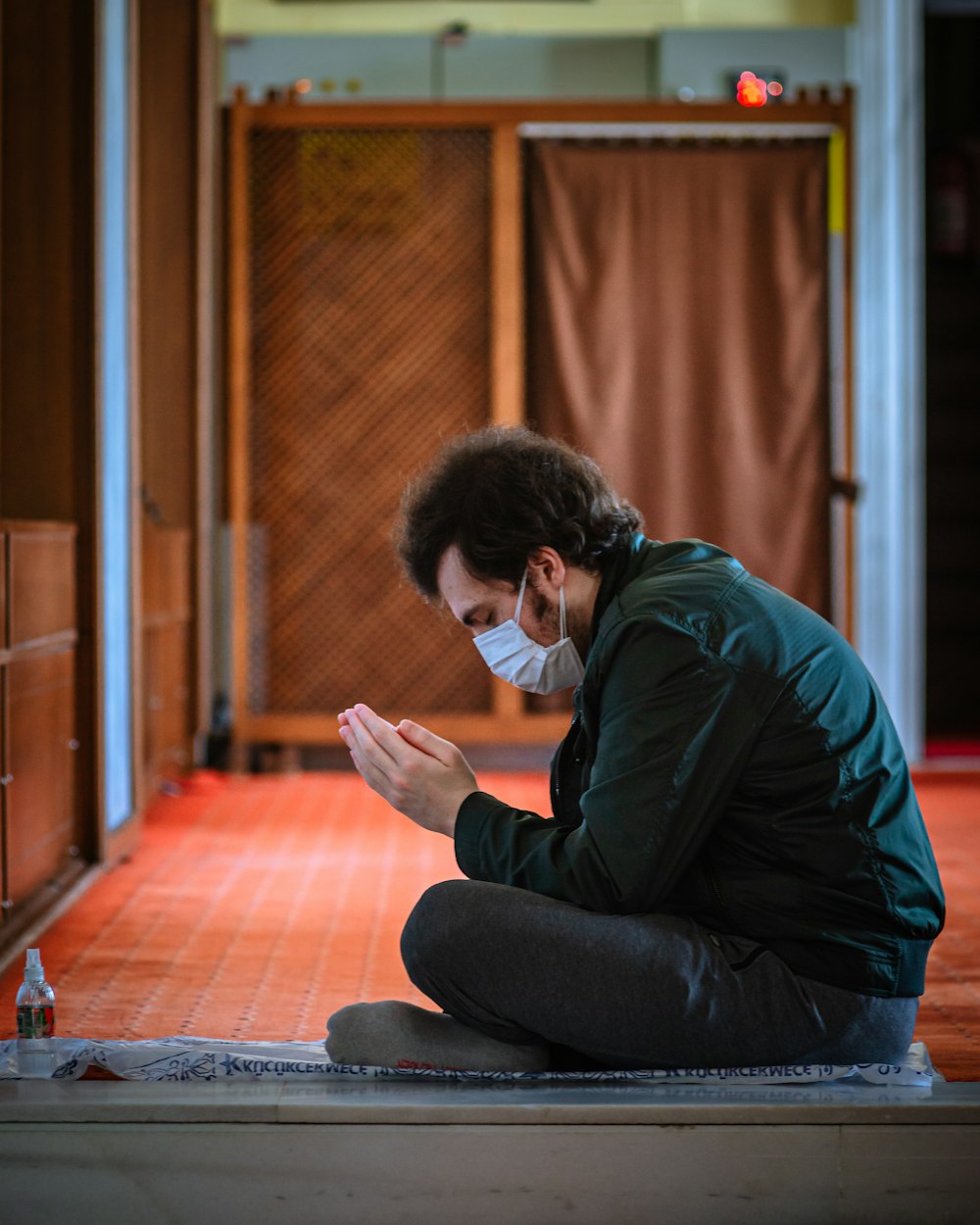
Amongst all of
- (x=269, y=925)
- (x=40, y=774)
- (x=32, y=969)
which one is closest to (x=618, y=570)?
(x=32, y=969)

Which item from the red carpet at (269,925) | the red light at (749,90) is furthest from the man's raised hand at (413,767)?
the red light at (749,90)

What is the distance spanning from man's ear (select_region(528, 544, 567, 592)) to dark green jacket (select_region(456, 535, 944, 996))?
0.11 m

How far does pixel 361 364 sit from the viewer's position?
5.04m

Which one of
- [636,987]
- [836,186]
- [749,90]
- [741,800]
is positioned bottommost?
[636,987]

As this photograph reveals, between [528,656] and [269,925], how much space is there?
1250mm

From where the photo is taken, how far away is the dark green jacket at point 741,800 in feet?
4.88

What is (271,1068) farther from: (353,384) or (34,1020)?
(353,384)

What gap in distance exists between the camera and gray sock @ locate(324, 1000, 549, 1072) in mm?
1666

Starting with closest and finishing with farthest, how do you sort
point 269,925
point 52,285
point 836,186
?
point 269,925 → point 52,285 → point 836,186

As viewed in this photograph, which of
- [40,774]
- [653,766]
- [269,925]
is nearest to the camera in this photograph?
[653,766]

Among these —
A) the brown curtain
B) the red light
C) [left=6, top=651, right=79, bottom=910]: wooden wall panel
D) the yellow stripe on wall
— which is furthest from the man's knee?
the red light

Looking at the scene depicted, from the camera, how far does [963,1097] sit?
1.63 m

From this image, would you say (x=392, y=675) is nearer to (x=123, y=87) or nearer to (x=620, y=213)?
(x=620, y=213)

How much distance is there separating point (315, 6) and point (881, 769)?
4.34m
